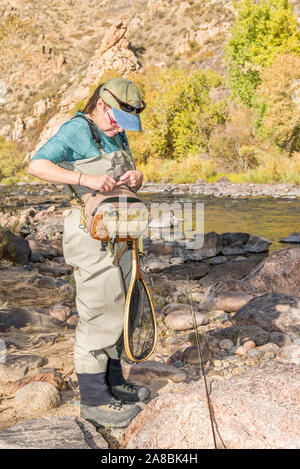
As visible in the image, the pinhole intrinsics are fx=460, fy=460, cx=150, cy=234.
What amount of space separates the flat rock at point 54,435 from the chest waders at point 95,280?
28cm

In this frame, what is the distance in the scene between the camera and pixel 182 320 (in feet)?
13.6

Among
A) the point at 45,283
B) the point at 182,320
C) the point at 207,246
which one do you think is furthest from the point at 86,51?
the point at 182,320

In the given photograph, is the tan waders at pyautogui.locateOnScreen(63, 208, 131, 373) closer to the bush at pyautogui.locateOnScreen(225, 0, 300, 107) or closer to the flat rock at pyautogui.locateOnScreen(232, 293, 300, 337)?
the flat rock at pyautogui.locateOnScreen(232, 293, 300, 337)

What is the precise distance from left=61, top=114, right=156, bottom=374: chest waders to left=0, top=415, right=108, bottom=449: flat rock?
11.1 inches

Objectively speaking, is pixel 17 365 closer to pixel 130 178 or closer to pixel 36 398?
pixel 36 398

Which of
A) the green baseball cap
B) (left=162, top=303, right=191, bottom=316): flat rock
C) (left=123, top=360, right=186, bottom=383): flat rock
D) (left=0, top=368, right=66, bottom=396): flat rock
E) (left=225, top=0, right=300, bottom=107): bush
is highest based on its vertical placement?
(left=225, top=0, right=300, bottom=107): bush

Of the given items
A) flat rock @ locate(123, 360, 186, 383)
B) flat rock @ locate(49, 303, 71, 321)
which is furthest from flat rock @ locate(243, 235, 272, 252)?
flat rock @ locate(123, 360, 186, 383)

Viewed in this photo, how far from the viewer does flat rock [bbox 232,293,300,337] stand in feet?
12.5

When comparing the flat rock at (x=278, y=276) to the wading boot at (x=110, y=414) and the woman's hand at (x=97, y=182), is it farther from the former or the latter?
the woman's hand at (x=97, y=182)

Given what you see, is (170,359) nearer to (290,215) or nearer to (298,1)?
(290,215)

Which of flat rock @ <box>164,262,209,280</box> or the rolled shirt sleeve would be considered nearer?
the rolled shirt sleeve

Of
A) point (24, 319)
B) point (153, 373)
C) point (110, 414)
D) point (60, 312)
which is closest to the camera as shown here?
point (110, 414)

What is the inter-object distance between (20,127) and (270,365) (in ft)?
178

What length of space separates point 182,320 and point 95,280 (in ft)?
6.57
